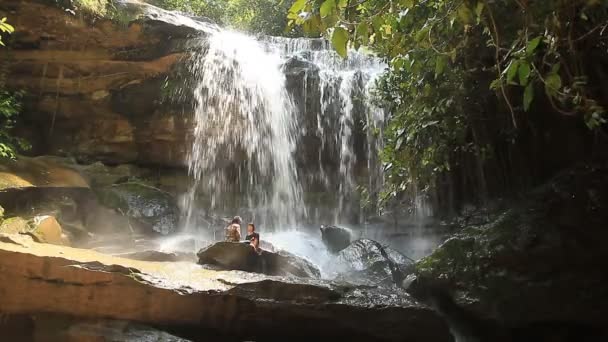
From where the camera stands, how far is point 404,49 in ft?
13.7

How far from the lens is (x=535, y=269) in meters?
5.20

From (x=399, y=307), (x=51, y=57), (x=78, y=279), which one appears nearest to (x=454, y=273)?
(x=399, y=307)

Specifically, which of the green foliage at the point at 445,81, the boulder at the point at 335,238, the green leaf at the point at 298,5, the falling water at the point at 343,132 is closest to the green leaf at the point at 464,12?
the green foliage at the point at 445,81

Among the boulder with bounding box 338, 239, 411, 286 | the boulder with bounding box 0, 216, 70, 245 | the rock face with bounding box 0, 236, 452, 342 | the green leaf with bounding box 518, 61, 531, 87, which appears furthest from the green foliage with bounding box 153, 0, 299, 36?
the green leaf with bounding box 518, 61, 531, 87

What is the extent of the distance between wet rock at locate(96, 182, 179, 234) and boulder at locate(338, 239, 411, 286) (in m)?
3.57

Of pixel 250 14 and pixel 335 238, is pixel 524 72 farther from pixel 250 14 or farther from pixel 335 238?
pixel 250 14

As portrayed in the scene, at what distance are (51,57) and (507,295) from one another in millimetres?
10073

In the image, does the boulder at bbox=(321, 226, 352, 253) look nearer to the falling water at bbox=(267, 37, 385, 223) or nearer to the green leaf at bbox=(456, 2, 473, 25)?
the falling water at bbox=(267, 37, 385, 223)

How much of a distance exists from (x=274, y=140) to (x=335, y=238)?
3.30m

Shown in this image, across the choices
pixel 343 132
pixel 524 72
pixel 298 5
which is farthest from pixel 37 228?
pixel 343 132

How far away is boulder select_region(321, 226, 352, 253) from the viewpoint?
29.6 ft

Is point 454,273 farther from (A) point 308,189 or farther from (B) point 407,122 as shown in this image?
(A) point 308,189

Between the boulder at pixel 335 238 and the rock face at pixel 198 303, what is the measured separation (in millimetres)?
4161

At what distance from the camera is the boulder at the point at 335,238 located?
903 cm
